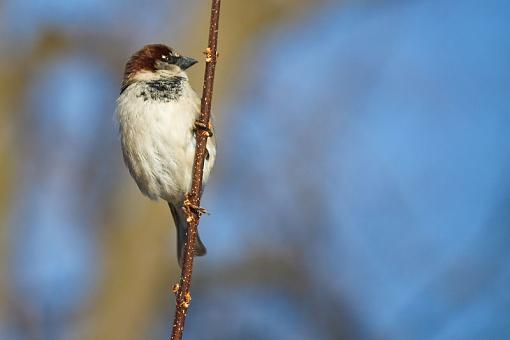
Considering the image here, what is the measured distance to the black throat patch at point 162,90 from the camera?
364 centimetres

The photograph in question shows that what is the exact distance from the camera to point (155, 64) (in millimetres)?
3885

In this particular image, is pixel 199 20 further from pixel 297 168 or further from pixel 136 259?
pixel 136 259

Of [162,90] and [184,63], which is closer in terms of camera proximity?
[162,90]

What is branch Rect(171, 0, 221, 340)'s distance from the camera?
8.28 ft

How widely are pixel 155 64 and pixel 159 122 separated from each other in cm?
37

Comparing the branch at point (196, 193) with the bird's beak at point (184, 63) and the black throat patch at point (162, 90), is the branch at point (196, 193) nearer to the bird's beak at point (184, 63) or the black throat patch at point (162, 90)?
the black throat patch at point (162, 90)

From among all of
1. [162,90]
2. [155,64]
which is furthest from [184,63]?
[162,90]

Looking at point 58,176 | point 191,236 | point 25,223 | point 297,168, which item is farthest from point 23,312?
point 191,236

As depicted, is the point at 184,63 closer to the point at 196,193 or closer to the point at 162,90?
the point at 162,90

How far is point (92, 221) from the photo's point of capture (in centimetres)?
614

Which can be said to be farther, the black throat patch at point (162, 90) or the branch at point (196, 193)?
the black throat patch at point (162, 90)

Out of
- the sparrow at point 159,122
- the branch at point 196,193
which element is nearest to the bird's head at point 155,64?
the sparrow at point 159,122

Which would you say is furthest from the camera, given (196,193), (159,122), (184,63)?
(184,63)

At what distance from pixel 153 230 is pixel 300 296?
994mm
